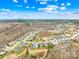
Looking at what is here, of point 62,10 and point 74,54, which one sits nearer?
point 74,54

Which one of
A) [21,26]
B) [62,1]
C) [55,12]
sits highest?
[62,1]

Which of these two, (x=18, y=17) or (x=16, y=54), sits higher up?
(x=18, y=17)

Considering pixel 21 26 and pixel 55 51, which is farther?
pixel 21 26

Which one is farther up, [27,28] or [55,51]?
[27,28]

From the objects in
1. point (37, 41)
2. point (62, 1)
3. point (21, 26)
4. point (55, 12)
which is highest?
point (62, 1)

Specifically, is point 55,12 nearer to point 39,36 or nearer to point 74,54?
point 39,36

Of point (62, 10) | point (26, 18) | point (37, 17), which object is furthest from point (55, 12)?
point (26, 18)

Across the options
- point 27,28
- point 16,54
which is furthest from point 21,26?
point 16,54

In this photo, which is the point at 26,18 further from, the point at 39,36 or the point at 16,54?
the point at 16,54
